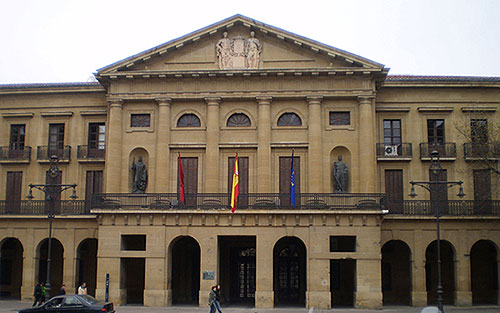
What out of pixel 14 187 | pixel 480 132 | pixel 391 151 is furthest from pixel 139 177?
pixel 480 132

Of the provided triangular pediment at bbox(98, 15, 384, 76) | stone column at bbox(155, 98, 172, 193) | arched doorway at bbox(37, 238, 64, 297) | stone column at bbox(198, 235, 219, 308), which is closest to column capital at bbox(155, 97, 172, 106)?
stone column at bbox(155, 98, 172, 193)

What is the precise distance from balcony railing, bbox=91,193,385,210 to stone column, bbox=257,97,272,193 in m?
0.93

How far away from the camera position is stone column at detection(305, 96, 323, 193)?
35.7m

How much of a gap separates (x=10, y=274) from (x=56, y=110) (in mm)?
11792

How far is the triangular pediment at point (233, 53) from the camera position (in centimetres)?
3666

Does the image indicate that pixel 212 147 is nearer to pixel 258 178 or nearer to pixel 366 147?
pixel 258 178

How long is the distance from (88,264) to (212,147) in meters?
12.2

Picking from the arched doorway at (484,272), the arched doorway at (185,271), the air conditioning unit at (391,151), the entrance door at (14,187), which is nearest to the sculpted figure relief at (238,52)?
the air conditioning unit at (391,151)

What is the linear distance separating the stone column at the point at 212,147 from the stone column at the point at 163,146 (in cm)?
248

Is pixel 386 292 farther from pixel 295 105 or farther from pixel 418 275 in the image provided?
pixel 295 105

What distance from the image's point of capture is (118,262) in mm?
34906

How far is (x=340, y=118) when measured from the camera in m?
36.8

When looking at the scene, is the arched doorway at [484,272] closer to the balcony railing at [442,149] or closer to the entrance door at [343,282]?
the balcony railing at [442,149]

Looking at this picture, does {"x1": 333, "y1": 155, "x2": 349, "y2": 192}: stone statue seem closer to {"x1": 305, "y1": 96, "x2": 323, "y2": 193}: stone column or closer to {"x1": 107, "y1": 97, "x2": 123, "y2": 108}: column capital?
{"x1": 305, "y1": 96, "x2": 323, "y2": 193}: stone column
